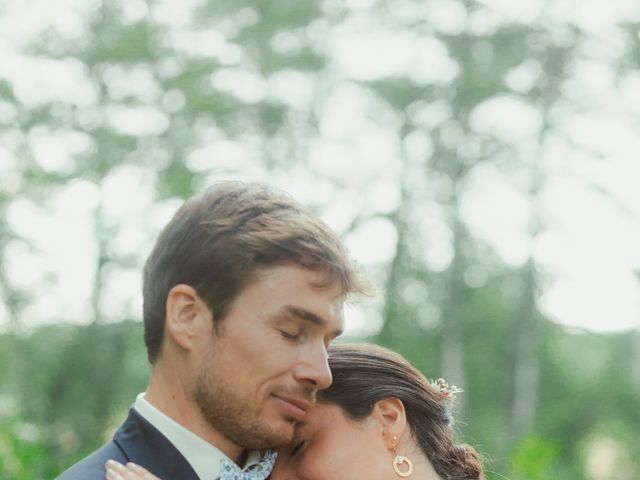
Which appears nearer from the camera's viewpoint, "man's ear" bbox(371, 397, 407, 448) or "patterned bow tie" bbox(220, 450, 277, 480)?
"patterned bow tie" bbox(220, 450, 277, 480)

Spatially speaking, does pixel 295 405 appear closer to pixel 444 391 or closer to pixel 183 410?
pixel 183 410

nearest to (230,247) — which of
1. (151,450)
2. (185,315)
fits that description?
(185,315)

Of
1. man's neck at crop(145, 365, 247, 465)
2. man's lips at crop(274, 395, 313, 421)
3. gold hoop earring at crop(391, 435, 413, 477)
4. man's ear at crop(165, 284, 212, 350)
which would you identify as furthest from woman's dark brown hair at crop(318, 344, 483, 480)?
man's ear at crop(165, 284, 212, 350)

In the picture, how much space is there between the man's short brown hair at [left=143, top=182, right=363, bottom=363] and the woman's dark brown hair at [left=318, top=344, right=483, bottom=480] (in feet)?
1.60

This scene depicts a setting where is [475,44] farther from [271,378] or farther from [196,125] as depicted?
[271,378]

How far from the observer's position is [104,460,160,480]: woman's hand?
3.20 meters

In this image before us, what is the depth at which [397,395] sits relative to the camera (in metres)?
4.00

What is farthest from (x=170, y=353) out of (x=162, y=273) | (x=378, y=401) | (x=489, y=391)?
(x=489, y=391)

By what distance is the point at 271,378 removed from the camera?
3416 millimetres

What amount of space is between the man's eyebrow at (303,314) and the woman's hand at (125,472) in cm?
63

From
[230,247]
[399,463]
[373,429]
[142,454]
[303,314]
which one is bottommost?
[399,463]

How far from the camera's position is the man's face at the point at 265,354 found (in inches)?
134

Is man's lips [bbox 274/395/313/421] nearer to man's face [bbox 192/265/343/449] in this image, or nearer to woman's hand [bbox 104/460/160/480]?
man's face [bbox 192/265/343/449]

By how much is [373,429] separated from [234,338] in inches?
29.7
